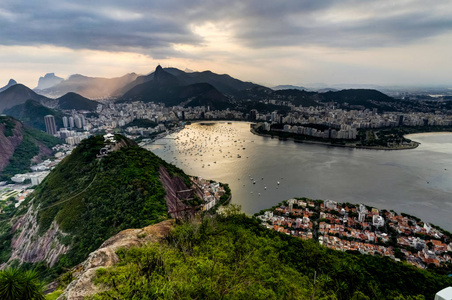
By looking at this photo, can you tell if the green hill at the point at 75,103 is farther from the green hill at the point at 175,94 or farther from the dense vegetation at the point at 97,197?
the dense vegetation at the point at 97,197

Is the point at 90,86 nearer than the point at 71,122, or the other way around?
the point at 71,122

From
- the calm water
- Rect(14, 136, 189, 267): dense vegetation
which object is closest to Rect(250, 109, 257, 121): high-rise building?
the calm water

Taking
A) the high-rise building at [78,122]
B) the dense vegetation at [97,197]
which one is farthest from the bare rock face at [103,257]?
the high-rise building at [78,122]

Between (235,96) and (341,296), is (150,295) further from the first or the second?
(235,96)

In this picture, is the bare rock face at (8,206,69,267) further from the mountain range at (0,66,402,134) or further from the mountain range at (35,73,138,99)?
the mountain range at (35,73,138,99)

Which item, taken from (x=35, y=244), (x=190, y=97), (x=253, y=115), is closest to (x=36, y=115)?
(x=190, y=97)

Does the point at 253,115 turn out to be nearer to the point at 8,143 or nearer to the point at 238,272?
the point at 8,143
